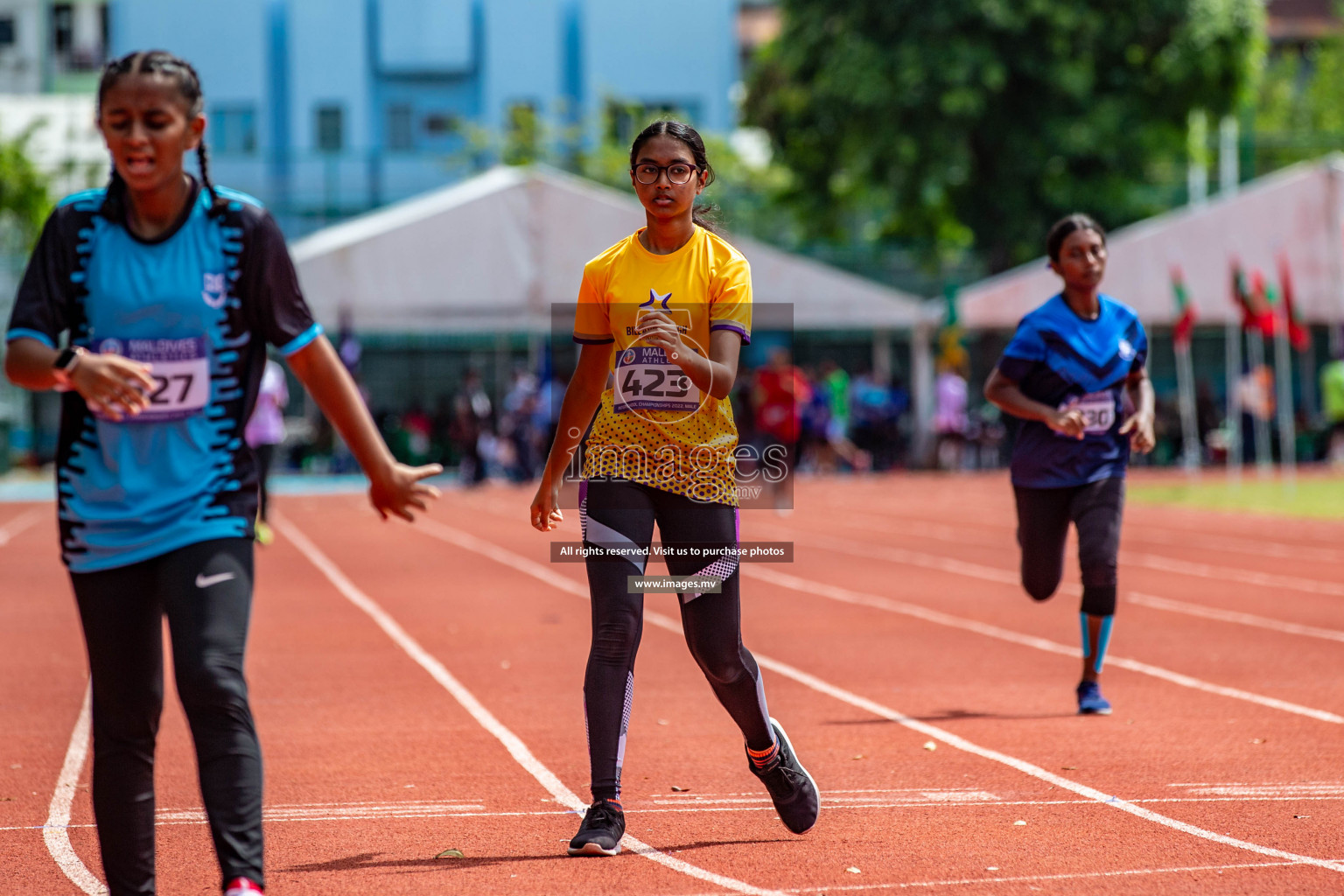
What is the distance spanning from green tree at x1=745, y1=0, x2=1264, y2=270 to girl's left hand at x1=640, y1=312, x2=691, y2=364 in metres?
26.2

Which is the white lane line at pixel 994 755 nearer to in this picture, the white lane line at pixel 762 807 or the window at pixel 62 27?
the white lane line at pixel 762 807

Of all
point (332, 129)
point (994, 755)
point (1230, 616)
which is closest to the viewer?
point (994, 755)

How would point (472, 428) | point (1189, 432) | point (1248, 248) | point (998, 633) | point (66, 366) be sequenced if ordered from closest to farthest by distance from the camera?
point (66, 366), point (998, 633), point (472, 428), point (1248, 248), point (1189, 432)

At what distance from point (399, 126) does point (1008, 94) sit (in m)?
20.4

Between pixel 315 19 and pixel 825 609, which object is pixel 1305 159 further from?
pixel 825 609

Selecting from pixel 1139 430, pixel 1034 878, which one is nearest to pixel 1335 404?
pixel 1139 430

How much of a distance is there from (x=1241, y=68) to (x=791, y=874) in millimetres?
29596

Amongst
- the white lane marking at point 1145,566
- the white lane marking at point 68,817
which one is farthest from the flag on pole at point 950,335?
the white lane marking at point 68,817

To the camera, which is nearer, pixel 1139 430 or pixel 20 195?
pixel 1139 430

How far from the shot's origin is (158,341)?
3.47 metres

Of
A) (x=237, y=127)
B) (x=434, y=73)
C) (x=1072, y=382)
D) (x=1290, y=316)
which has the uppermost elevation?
(x=434, y=73)

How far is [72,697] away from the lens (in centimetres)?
773

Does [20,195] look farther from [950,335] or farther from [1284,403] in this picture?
[1284,403]

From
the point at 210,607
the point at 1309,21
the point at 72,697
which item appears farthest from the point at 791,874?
the point at 1309,21
